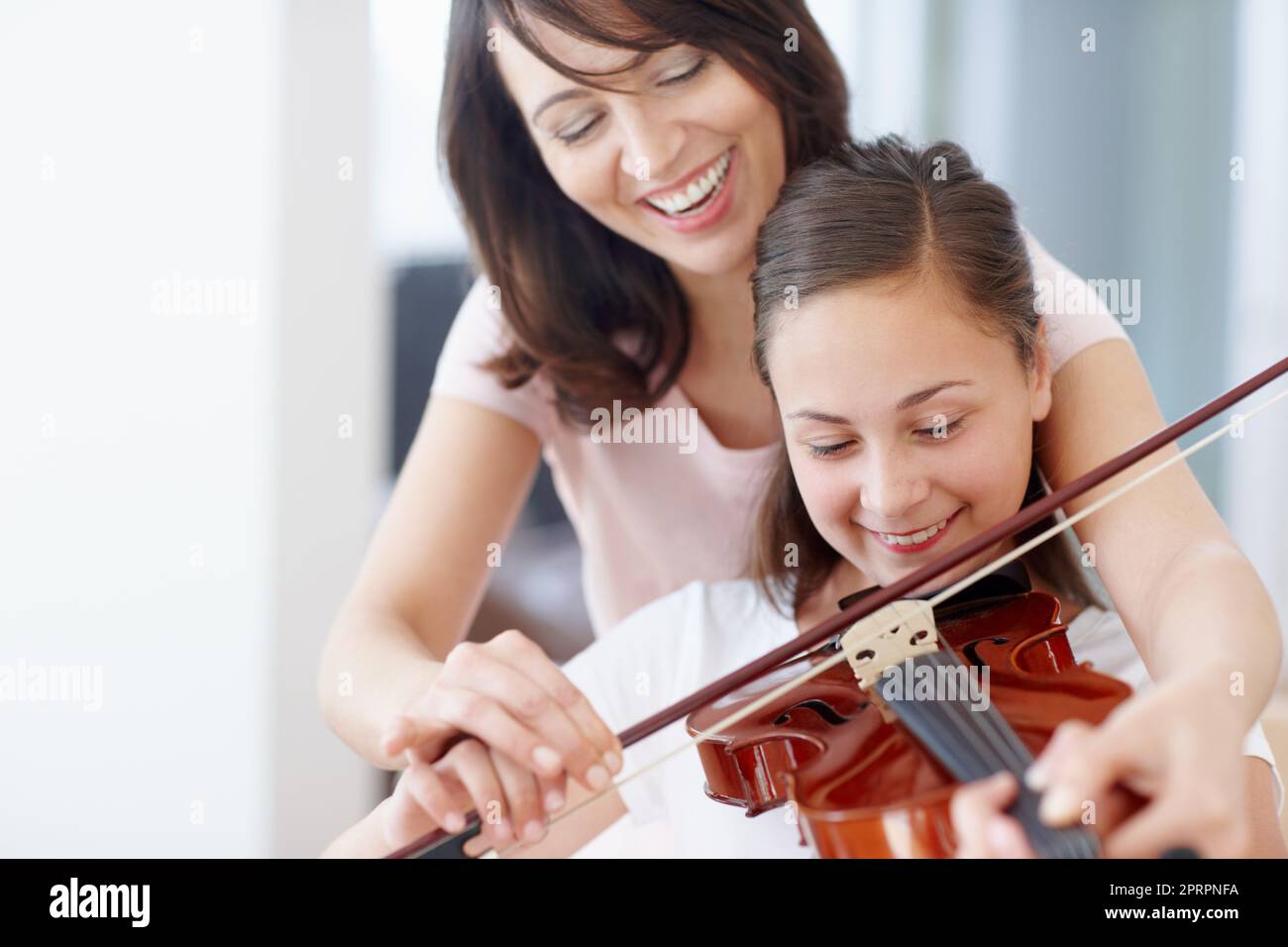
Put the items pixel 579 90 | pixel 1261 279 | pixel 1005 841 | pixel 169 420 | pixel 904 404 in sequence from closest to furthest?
pixel 1005 841, pixel 904 404, pixel 579 90, pixel 169 420, pixel 1261 279

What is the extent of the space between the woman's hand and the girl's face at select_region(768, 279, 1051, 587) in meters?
0.23

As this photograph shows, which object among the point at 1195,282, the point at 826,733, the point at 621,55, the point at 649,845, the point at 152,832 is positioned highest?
the point at 621,55

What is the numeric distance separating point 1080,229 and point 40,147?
4.62ft

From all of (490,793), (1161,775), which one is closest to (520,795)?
(490,793)

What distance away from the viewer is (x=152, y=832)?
63.3 inches

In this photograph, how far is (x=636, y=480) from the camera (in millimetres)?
1146

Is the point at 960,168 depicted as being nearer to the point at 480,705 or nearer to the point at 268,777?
the point at 480,705

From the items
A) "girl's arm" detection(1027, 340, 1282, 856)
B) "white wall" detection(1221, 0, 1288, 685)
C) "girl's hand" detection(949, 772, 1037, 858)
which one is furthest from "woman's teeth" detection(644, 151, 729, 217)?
"white wall" detection(1221, 0, 1288, 685)

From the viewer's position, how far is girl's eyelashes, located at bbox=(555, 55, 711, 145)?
89 cm

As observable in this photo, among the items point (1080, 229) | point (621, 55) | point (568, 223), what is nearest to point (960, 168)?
point (621, 55)

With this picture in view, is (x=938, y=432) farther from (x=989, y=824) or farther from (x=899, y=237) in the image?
(x=989, y=824)

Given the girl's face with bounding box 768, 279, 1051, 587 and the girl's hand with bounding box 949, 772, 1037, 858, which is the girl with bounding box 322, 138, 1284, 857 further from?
the girl's hand with bounding box 949, 772, 1037, 858

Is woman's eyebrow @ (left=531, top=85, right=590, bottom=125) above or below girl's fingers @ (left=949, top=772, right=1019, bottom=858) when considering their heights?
above

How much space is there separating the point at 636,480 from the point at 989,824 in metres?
0.71
